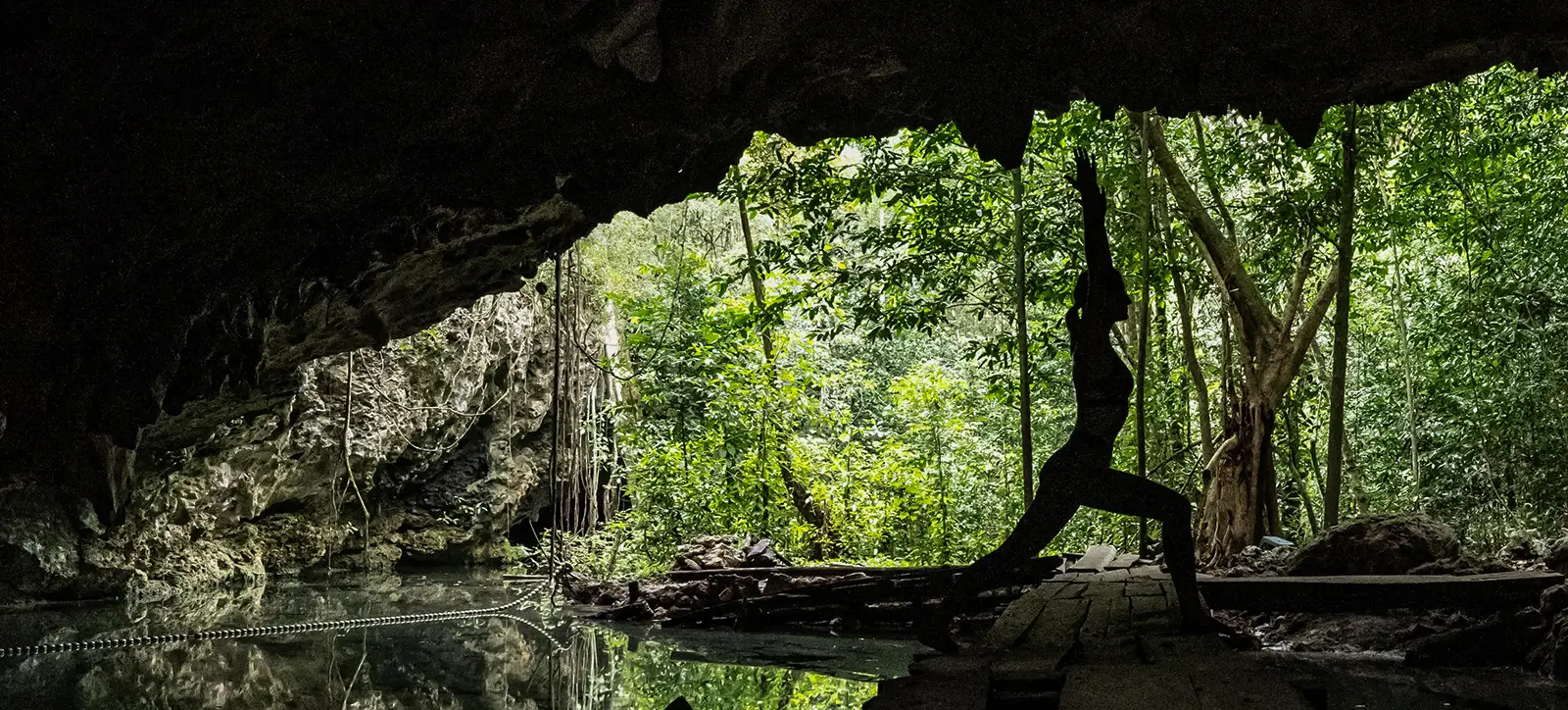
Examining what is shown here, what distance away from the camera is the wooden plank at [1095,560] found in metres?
6.70

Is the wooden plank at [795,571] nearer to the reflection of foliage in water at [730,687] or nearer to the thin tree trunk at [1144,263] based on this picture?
the thin tree trunk at [1144,263]

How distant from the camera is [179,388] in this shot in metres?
6.02

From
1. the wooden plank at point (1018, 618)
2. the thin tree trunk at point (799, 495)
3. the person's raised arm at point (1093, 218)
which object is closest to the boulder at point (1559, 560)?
the wooden plank at point (1018, 618)

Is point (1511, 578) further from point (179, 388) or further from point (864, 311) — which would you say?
point (179, 388)

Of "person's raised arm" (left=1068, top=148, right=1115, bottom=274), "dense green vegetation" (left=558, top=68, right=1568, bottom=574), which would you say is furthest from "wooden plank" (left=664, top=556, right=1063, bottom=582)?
"person's raised arm" (left=1068, top=148, right=1115, bottom=274)

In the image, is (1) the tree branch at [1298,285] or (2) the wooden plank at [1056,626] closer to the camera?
(2) the wooden plank at [1056,626]

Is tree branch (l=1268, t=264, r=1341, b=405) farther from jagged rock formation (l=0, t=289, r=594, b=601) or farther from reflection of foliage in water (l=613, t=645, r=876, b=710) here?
jagged rock formation (l=0, t=289, r=594, b=601)

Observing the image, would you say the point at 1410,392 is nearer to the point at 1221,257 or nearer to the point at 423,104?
the point at 1221,257

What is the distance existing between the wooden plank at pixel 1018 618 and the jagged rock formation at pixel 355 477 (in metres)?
5.93

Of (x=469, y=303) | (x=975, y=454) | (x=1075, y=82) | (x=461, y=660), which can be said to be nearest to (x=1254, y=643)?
(x=1075, y=82)

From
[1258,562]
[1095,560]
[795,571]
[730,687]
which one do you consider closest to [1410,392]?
[1258,562]

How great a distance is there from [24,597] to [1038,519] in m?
8.54

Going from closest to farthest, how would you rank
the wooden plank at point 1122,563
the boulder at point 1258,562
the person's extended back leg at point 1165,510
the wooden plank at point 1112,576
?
1. the person's extended back leg at point 1165,510
2. the wooden plank at point 1112,576
3. the boulder at point 1258,562
4. the wooden plank at point 1122,563

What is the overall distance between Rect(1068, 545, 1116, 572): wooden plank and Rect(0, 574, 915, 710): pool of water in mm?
1428
